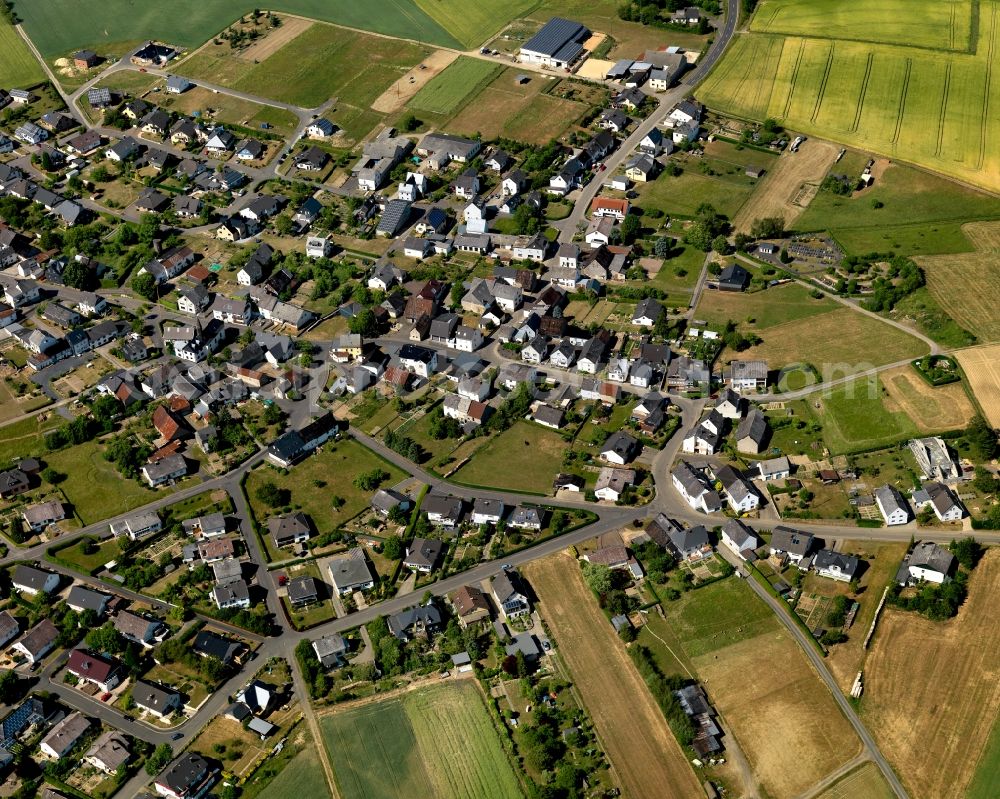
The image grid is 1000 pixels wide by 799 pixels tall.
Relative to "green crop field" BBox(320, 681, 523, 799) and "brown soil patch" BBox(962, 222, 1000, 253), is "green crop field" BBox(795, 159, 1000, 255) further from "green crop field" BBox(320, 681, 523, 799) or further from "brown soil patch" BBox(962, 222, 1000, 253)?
"green crop field" BBox(320, 681, 523, 799)

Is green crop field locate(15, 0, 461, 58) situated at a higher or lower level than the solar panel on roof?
higher

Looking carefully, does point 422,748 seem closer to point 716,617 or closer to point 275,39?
point 716,617

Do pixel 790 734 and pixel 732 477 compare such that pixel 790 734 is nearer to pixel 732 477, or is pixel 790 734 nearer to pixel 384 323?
pixel 732 477

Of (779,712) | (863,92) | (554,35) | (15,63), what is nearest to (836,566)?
(779,712)

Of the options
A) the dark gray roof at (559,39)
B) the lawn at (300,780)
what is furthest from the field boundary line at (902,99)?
the lawn at (300,780)

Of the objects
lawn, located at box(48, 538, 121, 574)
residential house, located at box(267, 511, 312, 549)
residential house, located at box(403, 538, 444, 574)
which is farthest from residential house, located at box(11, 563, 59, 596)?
residential house, located at box(403, 538, 444, 574)

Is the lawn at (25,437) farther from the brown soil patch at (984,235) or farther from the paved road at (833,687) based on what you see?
the brown soil patch at (984,235)
